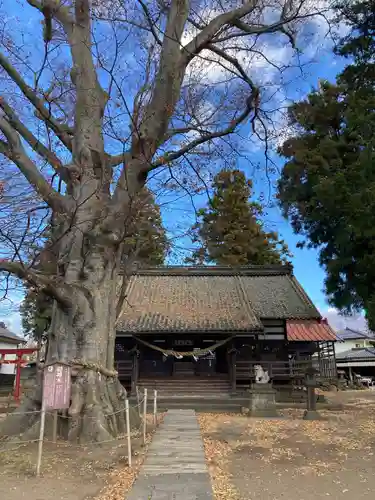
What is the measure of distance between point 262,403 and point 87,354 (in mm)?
7472

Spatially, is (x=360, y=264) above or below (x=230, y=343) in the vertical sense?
above

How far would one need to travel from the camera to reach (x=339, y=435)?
32.6 ft

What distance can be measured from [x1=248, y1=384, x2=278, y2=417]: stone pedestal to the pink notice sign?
25.6 ft

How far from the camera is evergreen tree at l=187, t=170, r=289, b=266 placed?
33.9m

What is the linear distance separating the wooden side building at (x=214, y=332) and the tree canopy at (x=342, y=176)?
4.02 meters

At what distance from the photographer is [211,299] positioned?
21.3m

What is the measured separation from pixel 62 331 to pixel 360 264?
10204mm

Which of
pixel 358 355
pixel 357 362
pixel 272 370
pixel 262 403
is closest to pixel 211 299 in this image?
pixel 272 370

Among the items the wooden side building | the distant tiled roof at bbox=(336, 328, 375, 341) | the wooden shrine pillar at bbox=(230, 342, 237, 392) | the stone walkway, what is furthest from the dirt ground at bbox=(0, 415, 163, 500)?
the distant tiled roof at bbox=(336, 328, 375, 341)

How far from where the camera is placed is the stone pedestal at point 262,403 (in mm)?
13461

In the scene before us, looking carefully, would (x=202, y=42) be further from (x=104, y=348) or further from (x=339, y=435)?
(x=339, y=435)

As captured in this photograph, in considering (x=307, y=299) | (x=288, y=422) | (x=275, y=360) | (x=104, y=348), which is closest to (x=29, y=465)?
(x=104, y=348)

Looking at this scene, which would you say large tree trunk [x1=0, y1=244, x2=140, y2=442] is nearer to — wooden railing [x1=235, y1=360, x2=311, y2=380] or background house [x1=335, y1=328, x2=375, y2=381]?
wooden railing [x1=235, y1=360, x2=311, y2=380]

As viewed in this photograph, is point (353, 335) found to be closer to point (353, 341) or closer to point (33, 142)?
point (353, 341)
